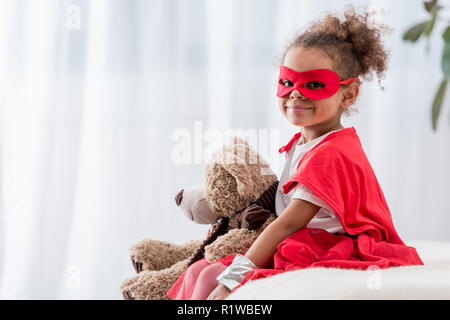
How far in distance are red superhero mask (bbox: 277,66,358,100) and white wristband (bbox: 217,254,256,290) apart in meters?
0.35

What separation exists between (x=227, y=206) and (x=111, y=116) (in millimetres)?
891

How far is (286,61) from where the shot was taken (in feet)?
3.67

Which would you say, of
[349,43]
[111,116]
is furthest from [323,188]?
[111,116]

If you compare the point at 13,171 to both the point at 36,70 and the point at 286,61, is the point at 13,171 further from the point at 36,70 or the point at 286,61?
the point at 286,61

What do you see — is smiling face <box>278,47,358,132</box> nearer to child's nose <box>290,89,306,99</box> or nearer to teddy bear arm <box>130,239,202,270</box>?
child's nose <box>290,89,306,99</box>

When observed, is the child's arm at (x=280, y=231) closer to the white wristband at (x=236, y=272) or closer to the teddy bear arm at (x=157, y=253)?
the white wristband at (x=236, y=272)

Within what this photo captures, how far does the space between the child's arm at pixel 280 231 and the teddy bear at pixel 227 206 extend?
0.08 m

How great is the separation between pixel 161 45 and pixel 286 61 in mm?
876

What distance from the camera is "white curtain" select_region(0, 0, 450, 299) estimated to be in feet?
6.22

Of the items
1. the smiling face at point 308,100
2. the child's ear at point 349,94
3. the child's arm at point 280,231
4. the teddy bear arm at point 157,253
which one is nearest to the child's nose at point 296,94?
the smiling face at point 308,100

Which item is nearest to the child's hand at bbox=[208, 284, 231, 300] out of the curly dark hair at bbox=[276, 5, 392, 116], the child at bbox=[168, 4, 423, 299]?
the child at bbox=[168, 4, 423, 299]

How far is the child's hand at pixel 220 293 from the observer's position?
95 cm

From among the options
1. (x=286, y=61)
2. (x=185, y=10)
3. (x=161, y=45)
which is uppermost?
(x=185, y=10)

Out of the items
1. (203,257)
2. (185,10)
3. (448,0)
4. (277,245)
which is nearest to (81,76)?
(185,10)
